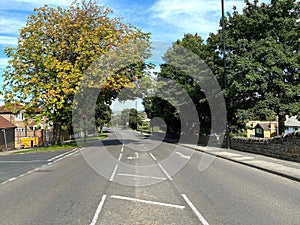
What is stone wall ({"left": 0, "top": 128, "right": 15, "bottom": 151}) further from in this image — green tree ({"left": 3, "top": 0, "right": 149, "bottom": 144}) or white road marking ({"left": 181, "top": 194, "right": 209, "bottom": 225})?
white road marking ({"left": 181, "top": 194, "right": 209, "bottom": 225})

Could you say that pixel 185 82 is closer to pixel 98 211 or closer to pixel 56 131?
pixel 56 131

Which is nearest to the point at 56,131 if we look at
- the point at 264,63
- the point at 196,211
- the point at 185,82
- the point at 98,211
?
the point at 185,82

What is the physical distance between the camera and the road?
675cm

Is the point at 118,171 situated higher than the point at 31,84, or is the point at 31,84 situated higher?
the point at 31,84

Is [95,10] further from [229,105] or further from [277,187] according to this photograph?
[277,187]

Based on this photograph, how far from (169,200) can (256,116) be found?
1730 centimetres

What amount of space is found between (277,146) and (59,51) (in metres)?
18.0

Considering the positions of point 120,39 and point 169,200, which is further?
point 120,39

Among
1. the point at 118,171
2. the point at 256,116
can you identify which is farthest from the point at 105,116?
the point at 118,171

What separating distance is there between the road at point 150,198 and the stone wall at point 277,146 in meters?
3.98

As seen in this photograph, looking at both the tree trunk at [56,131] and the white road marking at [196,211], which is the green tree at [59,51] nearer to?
the tree trunk at [56,131]

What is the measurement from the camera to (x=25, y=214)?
7.11 meters

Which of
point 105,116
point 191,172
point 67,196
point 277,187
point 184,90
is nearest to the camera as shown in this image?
point 67,196

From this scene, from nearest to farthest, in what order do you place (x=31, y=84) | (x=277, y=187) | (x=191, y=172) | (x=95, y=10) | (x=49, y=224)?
1. (x=49, y=224)
2. (x=277, y=187)
3. (x=191, y=172)
4. (x=31, y=84)
5. (x=95, y=10)
